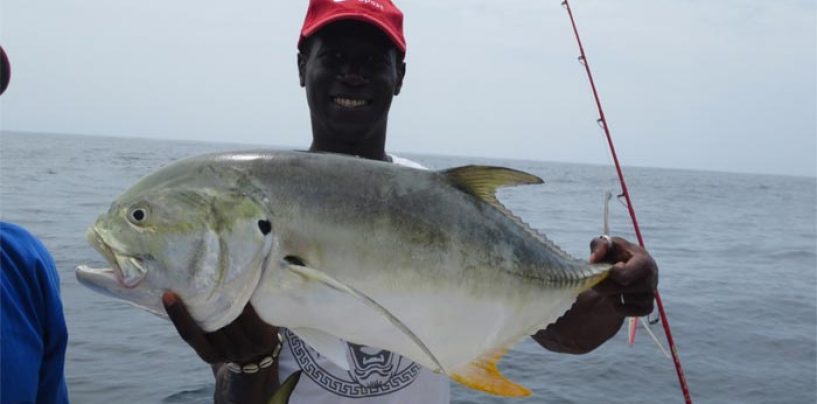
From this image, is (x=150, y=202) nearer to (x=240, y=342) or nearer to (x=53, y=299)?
(x=240, y=342)

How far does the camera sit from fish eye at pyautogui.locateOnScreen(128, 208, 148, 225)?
5.19 ft

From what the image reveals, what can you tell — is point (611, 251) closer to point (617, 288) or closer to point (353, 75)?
point (617, 288)

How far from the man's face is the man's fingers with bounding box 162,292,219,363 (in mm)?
1001

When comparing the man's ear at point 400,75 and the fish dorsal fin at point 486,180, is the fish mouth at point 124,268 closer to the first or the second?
the fish dorsal fin at point 486,180

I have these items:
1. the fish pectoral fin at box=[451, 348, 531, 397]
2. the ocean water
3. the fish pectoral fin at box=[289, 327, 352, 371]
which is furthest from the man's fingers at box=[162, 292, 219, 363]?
the ocean water

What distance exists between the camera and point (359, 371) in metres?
2.27

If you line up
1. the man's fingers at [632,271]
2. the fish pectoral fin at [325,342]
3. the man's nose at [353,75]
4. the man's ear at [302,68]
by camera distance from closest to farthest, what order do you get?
the fish pectoral fin at [325,342], the man's fingers at [632,271], the man's nose at [353,75], the man's ear at [302,68]

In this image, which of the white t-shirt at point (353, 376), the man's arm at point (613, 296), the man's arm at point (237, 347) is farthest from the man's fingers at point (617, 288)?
the man's arm at point (237, 347)

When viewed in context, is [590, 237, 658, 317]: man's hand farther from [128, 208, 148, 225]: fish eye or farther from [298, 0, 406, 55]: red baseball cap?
[128, 208, 148, 225]: fish eye

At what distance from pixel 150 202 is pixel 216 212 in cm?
16

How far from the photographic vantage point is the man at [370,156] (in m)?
2.20

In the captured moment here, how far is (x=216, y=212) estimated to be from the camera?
1597mm

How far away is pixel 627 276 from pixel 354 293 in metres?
0.97

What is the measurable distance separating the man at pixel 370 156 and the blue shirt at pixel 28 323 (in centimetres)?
50
